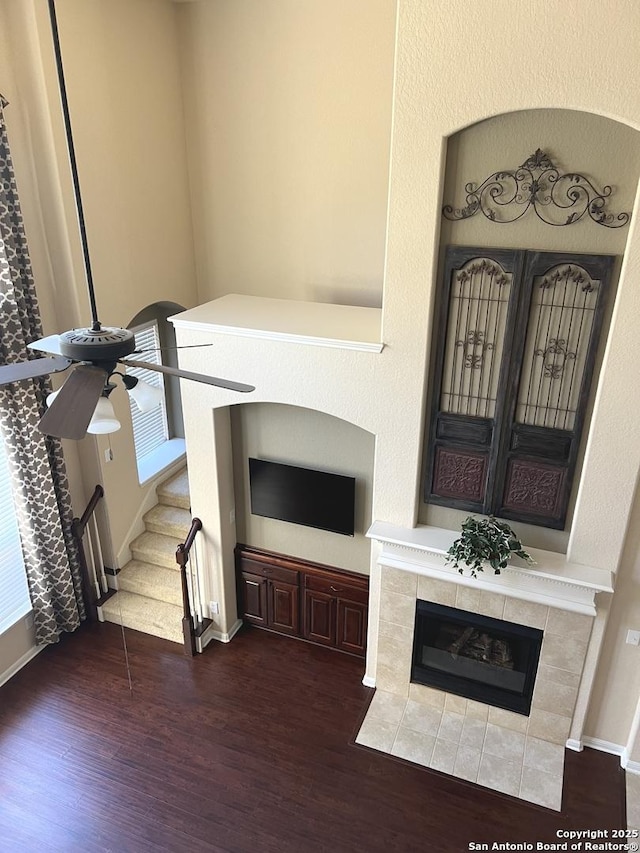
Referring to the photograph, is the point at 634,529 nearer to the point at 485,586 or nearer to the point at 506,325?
the point at 485,586

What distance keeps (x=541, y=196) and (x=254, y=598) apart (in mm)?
4638

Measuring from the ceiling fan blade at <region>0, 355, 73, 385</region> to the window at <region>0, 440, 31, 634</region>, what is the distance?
3.32 meters

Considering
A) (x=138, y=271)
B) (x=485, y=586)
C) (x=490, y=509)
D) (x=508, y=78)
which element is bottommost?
(x=485, y=586)

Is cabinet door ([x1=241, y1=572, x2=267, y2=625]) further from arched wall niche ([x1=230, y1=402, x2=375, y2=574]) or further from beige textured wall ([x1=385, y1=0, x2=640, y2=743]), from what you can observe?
beige textured wall ([x1=385, y1=0, x2=640, y2=743])

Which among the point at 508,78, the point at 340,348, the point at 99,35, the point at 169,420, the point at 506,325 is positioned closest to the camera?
the point at 508,78

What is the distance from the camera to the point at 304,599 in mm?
6453

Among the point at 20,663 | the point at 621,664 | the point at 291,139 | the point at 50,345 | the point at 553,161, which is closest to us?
the point at 50,345

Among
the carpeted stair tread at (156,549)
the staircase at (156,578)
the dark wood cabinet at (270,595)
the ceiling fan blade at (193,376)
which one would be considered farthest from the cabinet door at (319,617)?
the ceiling fan blade at (193,376)

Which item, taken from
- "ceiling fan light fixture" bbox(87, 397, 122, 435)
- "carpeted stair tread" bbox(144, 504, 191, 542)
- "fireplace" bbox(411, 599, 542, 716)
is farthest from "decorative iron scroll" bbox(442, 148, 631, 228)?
"carpeted stair tread" bbox(144, 504, 191, 542)

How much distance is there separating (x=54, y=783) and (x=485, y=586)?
3.80m

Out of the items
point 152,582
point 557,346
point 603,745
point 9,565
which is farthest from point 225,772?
point 557,346

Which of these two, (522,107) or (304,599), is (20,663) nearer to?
(304,599)

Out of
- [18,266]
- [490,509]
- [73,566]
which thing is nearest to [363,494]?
[490,509]

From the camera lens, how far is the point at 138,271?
21.1 feet
